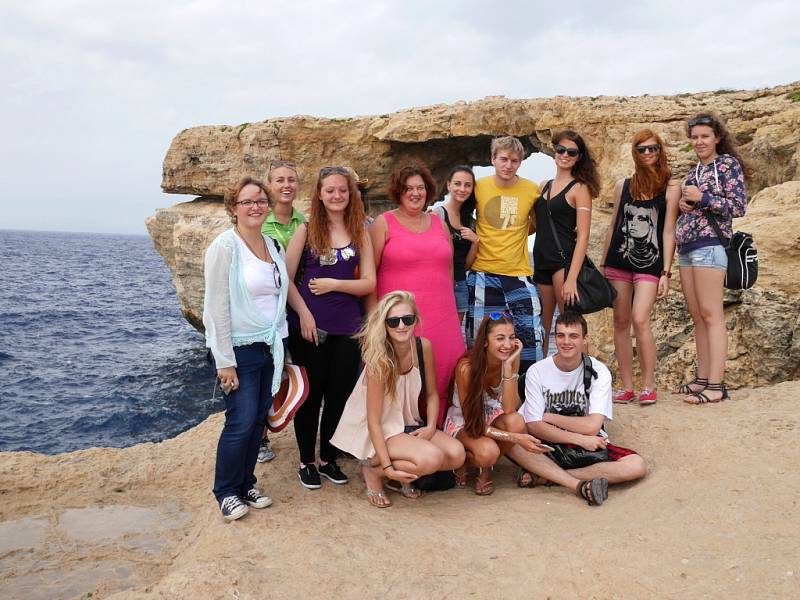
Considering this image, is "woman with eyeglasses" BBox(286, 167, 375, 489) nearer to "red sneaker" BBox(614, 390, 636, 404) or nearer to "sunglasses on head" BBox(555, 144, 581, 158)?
"sunglasses on head" BBox(555, 144, 581, 158)

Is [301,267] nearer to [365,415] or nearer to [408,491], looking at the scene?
[365,415]

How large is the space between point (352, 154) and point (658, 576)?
18074 millimetres

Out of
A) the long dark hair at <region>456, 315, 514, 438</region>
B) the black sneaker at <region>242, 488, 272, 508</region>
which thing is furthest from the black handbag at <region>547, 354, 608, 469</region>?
the black sneaker at <region>242, 488, 272, 508</region>

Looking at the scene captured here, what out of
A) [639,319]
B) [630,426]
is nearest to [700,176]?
[639,319]

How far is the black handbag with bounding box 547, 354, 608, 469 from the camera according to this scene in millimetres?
4137

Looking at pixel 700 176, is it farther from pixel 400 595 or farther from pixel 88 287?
pixel 88 287

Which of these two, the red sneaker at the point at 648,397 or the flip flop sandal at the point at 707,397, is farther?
the red sneaker at the point at 648,397

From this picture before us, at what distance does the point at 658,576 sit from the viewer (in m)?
2.95

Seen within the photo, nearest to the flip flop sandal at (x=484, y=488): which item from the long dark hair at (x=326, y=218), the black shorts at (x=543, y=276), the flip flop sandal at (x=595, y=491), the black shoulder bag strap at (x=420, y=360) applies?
the flip flop sandal at (x=595, y=491)

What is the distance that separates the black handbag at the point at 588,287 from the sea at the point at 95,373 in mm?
9163

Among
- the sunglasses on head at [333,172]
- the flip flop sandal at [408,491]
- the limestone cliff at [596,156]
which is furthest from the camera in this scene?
the limestone cliff at [596,156]

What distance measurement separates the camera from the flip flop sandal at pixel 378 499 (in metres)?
4.02

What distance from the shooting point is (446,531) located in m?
3.62

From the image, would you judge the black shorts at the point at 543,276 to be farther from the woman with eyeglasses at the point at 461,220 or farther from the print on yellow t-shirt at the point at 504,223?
the woman with eyeglasses at the point at 461,220
